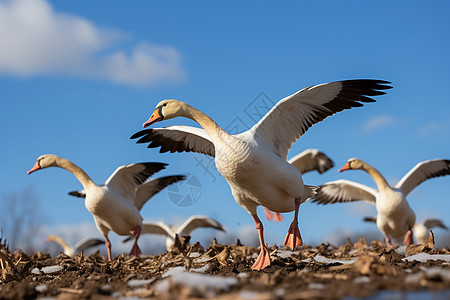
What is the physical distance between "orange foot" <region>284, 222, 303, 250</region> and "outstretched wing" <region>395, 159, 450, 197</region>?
818 centimetres

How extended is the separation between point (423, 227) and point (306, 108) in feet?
49.5

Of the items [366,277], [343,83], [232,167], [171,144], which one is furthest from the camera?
[171,144]

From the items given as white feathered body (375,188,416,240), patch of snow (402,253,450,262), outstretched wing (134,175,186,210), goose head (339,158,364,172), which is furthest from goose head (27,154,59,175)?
patch of snow (402,253,450,262)

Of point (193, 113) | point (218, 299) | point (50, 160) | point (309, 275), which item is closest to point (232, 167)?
point (193, 113)

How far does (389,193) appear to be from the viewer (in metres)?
12.3

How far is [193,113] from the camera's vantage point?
6363mm

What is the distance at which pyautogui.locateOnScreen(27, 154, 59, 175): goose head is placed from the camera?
11805 mm

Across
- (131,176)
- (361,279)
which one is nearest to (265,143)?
(361,279)

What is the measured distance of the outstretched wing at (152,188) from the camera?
48.4ft

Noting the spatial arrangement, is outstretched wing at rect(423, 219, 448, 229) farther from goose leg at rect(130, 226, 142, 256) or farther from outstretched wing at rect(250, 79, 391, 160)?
Answer: outstretched wing at rect(250, 79, 391, 160)

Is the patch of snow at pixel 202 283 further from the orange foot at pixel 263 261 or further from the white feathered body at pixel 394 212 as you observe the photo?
the white feathered body at pixel 394 212

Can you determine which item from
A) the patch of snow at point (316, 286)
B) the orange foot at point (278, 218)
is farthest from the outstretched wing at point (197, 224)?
the patch of snow at point (316, 286)

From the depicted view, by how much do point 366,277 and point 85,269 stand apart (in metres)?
4.54

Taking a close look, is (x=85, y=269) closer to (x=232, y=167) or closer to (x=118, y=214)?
(x=232, y=167)
